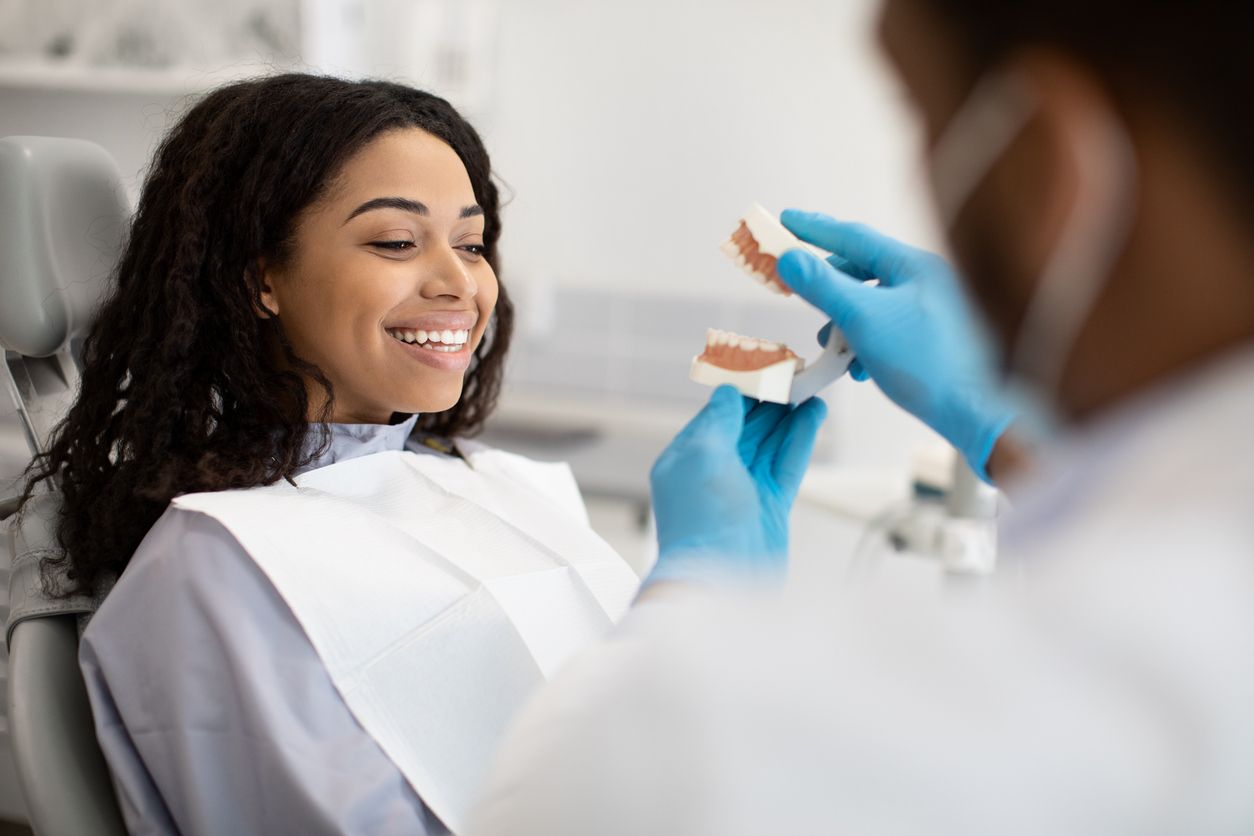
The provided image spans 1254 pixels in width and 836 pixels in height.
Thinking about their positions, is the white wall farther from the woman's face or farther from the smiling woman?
the woman's face

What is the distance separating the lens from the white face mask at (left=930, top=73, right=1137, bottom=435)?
19.7 inches

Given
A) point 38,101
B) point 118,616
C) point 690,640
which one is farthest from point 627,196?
point 690,640

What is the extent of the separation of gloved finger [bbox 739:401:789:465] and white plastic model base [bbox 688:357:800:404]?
0.06m

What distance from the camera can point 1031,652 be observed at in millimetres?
497

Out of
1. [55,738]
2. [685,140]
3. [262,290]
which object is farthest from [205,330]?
[685,140]

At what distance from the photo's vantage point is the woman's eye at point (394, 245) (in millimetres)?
1284

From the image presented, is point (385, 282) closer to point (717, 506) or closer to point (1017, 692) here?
point (717, 506)

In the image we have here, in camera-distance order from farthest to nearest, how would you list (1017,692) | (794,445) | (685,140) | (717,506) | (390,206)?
(685,140)
(390,206)
(794,445)
(717,506)
(1017,692)

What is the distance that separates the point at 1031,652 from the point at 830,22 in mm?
2735

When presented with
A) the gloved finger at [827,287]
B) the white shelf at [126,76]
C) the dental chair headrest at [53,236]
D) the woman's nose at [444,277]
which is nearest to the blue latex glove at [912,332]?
the gloved finger at [827,287]

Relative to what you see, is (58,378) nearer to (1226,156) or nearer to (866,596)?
(866,596)

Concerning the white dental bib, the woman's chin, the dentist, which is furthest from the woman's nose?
the dentist

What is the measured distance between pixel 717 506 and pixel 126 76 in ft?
8.04

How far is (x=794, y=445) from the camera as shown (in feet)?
3.88
